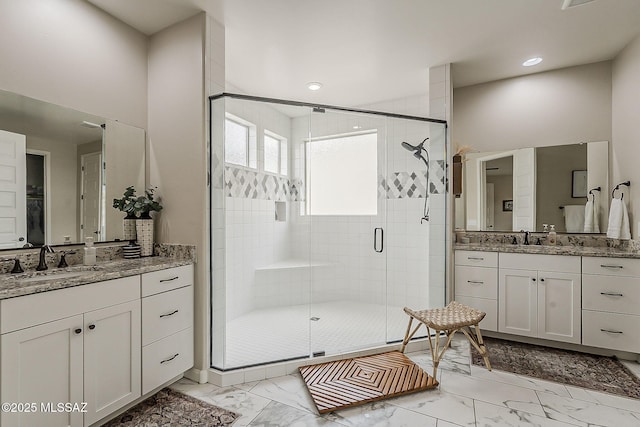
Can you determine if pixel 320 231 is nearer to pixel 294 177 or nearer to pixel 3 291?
pixel 294 177

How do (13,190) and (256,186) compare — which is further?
(256,186)

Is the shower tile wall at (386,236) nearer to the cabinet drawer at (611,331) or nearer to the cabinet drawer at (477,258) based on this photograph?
the cabinet drawer at (477,258)

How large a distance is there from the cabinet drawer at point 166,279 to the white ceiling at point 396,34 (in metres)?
1.88

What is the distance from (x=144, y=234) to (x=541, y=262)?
338 centimetres

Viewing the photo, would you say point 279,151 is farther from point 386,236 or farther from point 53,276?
point 53,276

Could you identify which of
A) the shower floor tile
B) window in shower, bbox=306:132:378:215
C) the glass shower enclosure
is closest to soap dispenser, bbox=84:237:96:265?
the glass shower enclosure

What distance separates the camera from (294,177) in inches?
114

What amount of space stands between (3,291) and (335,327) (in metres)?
2.43

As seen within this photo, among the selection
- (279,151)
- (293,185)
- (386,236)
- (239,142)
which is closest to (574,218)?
(386,236)

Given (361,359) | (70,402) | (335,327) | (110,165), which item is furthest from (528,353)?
(110,165)

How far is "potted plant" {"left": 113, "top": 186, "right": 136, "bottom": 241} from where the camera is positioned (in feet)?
7.32

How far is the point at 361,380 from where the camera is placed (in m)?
2.17

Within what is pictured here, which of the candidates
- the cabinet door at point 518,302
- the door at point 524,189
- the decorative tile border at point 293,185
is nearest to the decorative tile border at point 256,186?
the decorative tile border at point 293,185

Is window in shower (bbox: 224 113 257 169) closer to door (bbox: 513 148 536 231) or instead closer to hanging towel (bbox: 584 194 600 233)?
door (bbox: 513 148 536 231)
